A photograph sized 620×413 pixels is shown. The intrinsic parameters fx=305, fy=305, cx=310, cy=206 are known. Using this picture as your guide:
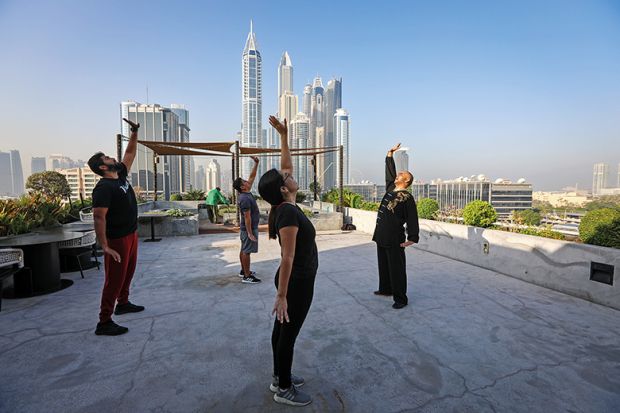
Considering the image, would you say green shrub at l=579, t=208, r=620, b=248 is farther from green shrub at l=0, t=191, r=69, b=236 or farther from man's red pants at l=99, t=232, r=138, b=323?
green shrub at l=0, t=191, r=69, b=236

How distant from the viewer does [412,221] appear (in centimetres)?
338

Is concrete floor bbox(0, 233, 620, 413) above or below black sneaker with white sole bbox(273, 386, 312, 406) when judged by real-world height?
below

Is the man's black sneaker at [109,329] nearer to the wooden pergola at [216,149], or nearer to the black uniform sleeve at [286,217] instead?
the black uniform sleeve at [286,217]

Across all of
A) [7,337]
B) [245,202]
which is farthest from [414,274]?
[7,337]

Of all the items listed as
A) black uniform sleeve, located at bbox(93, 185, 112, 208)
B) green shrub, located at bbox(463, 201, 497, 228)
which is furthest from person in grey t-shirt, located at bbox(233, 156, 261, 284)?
green shrub, located at bbox(463, 201, 497, 228)

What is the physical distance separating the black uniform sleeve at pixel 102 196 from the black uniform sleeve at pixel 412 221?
2.96 meters

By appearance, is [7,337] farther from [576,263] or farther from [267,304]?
[576,263]

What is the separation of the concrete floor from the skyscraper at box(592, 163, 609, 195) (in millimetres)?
247549

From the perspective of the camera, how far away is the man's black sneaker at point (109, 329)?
107 inches

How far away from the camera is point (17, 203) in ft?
18.7

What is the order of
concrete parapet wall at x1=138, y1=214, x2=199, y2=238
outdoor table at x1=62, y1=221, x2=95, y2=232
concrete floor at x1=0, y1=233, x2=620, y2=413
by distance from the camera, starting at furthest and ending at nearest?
concrete parapet wall at x1=138, y1=214, x2=199, y2=238
outdoor table at x1=62, y1=221, x2=95, y2=232
concrete floor at x1=0, y1=233, x2=620, y2=413

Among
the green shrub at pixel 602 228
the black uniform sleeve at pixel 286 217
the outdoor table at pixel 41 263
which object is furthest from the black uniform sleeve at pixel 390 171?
the outdoor table at pixel 41 263

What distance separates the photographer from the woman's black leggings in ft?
5.71

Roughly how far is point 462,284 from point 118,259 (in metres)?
4.20
